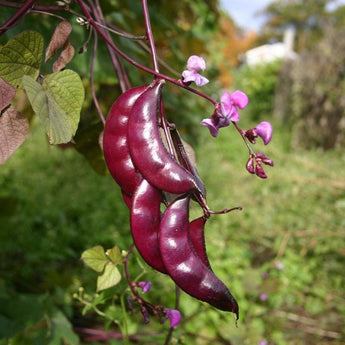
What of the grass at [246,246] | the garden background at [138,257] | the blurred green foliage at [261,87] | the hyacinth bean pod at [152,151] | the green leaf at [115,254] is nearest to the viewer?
the hyacinth bean pod at [152,151]

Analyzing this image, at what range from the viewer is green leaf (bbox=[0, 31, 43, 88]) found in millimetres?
503

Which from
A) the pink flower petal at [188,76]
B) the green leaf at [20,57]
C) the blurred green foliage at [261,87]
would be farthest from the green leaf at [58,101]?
the blurred green foliage at [261,87]

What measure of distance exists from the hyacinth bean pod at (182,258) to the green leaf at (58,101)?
0.48ft

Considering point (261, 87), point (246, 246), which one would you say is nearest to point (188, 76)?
point (246, 246)

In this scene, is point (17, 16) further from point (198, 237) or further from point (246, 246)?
point (246, 246)

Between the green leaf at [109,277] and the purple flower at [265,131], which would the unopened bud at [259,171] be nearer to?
the purple flower at [265,131]

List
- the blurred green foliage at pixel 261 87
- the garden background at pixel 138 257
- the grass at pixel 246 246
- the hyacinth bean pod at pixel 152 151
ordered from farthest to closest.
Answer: the blurred green foliage at pixel 261 87 → the grass at pixel 246 246 → the garden background at pixel 138 257 → the hyacinth bean pod at pixel 152 151

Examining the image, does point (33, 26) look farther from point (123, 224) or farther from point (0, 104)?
point (123, 224)

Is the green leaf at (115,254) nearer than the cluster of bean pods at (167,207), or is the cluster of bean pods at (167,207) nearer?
the cluster of bean pods at (167,207)

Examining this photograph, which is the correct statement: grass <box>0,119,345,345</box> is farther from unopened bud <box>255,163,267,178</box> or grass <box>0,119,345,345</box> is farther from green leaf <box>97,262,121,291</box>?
unopened bud <box>255,163,267,178</box>

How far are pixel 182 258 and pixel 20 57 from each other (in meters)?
0.30

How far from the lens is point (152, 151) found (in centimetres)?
46

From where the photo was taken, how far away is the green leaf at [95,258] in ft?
2.27

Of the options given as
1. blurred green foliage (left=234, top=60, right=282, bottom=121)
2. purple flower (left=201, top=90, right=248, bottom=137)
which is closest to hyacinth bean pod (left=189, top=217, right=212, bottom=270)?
purple flower (left=201, top=90, right=248, bottom=137)
